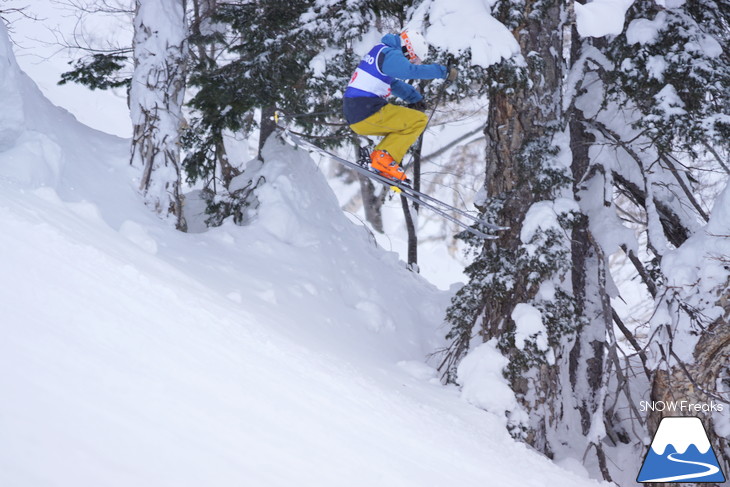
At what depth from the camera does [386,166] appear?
7211mm

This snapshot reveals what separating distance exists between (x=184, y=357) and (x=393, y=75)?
3.35m

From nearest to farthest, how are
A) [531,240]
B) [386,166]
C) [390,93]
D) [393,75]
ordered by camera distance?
[393,75], [531,240], [390,93], [386,166]

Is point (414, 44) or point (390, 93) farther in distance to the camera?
point (390, 93)

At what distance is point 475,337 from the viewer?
7688mm

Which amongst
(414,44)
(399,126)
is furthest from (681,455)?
(414,44)

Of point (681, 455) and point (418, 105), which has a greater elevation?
point (418, 105)

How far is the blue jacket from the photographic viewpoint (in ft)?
19.6

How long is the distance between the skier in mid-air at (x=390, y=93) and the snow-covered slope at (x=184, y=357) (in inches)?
83.0

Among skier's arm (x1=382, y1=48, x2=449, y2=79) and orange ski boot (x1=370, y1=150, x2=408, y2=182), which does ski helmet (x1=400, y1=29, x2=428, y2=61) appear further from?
orange ski boot (x1=370, y1=150, x2=408, y2=182)

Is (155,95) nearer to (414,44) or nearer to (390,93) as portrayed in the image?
A: (390,93)

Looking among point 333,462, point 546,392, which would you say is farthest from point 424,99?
point 333,462

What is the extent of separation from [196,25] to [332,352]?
5.40 meters

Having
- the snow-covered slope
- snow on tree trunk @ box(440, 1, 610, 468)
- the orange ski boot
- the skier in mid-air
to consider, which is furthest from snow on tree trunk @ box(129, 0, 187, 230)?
snow on tree trunk @ box(440, 1, 610, 468)

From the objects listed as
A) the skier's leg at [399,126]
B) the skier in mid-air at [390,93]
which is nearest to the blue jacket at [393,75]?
the skier in mid-air at [390,93]
